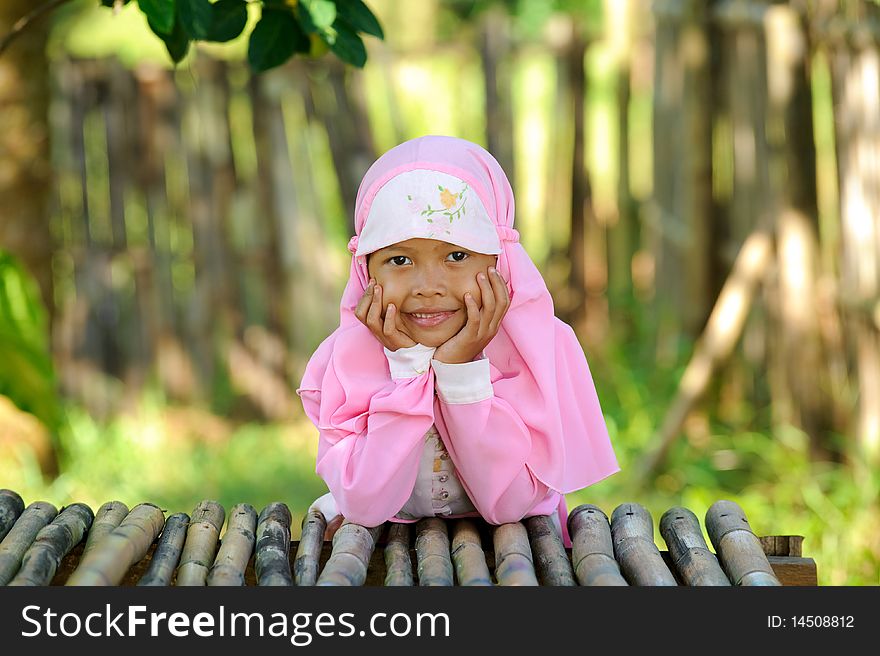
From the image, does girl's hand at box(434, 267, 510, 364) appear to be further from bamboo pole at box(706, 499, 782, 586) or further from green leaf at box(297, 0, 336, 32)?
green leaf at box(297, 0, 336, 32)

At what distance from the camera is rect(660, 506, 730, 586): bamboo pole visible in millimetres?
2152

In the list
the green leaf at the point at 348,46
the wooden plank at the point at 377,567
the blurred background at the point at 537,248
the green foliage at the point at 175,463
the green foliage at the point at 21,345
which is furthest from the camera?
the green foliage at the point at 175,463

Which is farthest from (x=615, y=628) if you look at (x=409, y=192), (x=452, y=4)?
(x=452, y=4)

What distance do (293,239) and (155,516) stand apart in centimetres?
435

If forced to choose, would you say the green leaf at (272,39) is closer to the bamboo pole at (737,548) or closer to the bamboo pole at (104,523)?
the bamboo pole at (104,523)

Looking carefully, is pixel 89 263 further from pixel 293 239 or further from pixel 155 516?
pixel 155 516

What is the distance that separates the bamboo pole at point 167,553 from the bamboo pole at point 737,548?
0.99 m

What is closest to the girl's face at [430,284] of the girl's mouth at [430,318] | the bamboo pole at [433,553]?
the girl's mouth at [430,318]

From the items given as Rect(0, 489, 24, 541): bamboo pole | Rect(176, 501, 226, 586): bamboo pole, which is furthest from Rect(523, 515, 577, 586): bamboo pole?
Rect(0, 489, 24, 541): bamboo pole

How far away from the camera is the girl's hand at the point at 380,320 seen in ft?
7.84

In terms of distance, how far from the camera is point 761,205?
16.5 feet

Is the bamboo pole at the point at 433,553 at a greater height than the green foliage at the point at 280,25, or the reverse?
the green foliage at the point at 280,25

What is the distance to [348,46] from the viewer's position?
2932mm

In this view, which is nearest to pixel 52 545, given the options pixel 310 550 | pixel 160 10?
pixel 310 550
